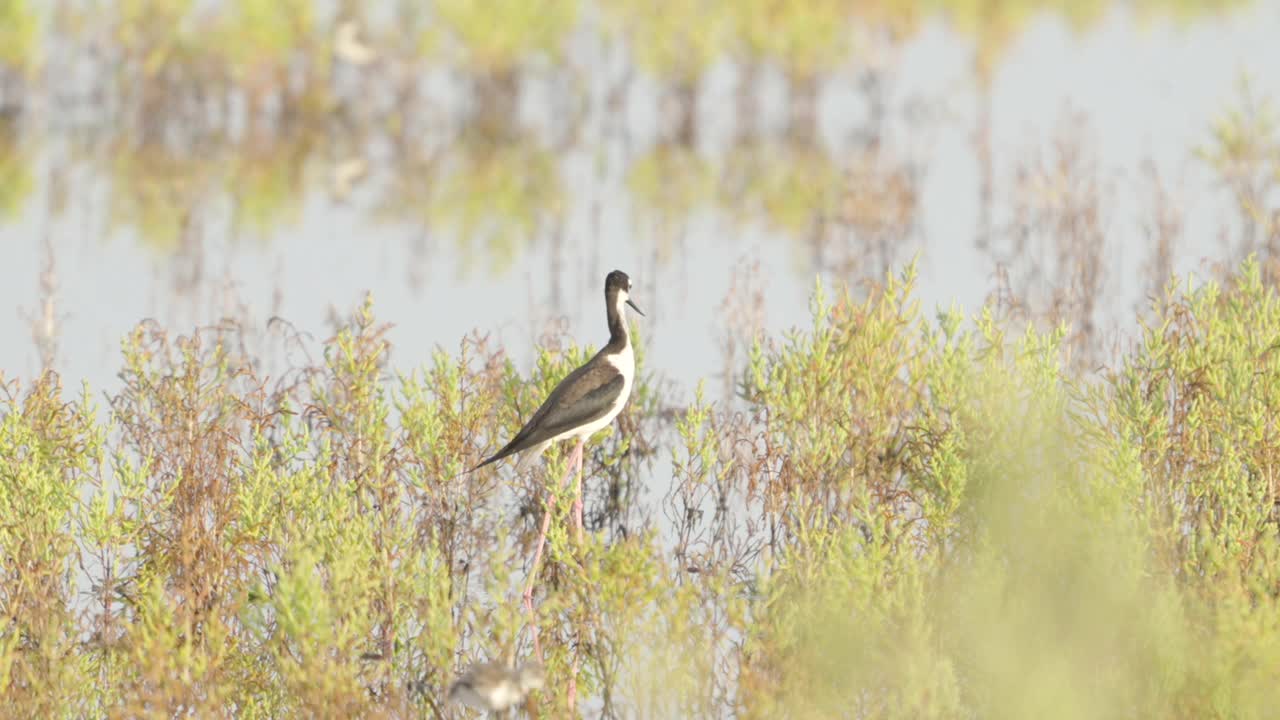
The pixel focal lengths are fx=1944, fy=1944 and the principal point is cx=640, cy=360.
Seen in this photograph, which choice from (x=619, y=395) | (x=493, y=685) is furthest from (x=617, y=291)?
(x=493, y=685)

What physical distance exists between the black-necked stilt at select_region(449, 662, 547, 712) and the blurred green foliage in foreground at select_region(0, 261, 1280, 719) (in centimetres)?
22

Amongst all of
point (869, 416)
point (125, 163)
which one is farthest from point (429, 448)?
point (125, 163)

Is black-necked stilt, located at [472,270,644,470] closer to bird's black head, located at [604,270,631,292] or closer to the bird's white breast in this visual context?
the bird's white breast

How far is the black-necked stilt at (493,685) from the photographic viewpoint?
22.6 feet

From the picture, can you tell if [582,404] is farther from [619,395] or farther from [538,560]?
[538,560]

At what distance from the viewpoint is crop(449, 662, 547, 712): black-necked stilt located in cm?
690

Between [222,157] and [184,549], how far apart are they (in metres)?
15.3

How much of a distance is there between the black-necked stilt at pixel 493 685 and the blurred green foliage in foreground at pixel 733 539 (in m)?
0.22

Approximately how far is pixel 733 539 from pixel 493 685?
273 cm

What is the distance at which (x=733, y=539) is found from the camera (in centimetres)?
943

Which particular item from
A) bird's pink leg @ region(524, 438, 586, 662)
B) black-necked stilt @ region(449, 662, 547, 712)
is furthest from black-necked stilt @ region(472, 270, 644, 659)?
black-necked stilt @ region(449, 662, 547, 712)

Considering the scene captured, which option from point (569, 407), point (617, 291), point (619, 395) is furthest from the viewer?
point (617, 291)

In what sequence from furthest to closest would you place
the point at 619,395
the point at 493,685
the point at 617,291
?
the point at 617,291 → the point at 619,395 → the point at 493,685

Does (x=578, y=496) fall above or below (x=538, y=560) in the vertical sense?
above
